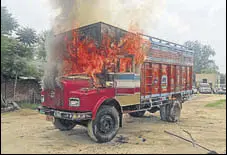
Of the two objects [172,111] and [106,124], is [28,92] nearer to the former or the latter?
[172,111]

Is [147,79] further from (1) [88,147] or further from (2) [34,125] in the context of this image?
(2) [34,125]

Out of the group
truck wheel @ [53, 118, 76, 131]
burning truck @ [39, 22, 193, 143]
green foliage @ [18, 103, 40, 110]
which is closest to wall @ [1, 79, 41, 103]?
green foliage @ [18, 103, 40, 110]

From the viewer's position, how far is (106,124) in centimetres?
685

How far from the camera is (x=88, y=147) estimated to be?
6.45 meters

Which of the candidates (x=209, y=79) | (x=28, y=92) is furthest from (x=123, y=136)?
(x=209, y=79)

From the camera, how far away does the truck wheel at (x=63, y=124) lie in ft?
26.2

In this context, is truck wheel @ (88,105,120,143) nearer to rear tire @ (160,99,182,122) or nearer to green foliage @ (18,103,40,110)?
rear tire @ (160,99,182,122)

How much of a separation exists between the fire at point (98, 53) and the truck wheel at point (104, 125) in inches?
43.4

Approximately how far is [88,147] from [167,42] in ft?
18.9

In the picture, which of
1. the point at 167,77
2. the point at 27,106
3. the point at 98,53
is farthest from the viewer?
the point at 27,106

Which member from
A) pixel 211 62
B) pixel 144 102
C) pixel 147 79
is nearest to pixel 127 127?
pixel 144 102

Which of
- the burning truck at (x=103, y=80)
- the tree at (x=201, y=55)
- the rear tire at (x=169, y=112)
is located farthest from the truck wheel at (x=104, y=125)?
the tree at (x=201, y=55)

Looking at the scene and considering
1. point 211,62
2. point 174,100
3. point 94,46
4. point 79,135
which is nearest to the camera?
point 94,46

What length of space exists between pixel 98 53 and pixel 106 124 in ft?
7.13
